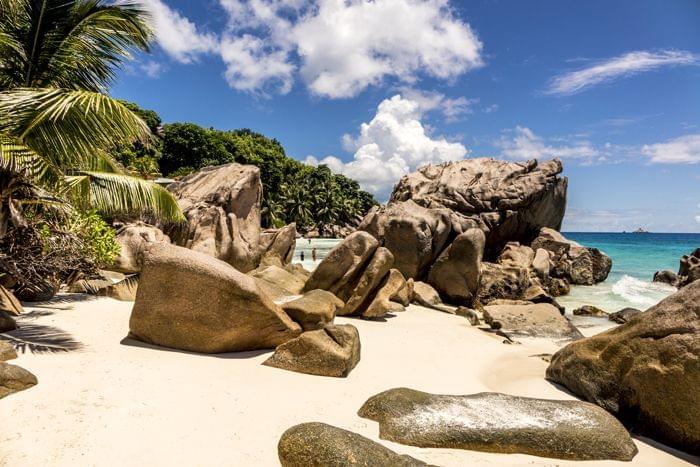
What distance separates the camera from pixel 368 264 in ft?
38.1

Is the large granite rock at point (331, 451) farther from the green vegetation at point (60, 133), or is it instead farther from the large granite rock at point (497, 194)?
the large granite rock at point (497, 194)

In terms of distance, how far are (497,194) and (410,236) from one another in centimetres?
1114

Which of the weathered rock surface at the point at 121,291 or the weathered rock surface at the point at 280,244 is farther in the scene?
the weathered rock surface at the point at 280,244

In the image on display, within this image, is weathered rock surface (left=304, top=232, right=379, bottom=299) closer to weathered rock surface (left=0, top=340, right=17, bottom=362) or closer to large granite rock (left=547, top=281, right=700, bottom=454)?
large granite rock (left=547, top=281, right=700, bottom=454)

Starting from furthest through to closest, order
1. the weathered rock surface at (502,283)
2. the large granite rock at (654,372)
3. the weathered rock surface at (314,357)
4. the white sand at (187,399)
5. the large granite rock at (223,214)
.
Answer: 1. the weathered rock surface at (502,283)
2. the large granite rock at (223,214)
3. the weathered rock surface at (314,357)
4. the large granite rock at (654,372)
5. the white sand at (187,399)

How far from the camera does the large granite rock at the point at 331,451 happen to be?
339cm

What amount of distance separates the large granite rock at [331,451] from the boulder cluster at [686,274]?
26.8m

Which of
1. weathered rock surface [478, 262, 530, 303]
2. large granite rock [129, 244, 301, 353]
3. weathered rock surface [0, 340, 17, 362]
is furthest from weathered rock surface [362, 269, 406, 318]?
weathered rock surface [0, 340, 17, 362]

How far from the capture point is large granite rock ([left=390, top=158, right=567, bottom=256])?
25312 mm

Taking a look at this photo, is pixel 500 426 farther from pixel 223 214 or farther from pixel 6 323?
pixel 223 214

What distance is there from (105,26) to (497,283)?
1611 centimetres

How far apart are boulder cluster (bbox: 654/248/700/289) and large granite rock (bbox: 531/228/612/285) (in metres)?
4.75

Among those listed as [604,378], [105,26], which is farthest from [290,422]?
[105,26]

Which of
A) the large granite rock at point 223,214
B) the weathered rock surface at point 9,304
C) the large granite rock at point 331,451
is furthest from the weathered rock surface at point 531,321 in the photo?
the weathered rock surface at point 9,304
